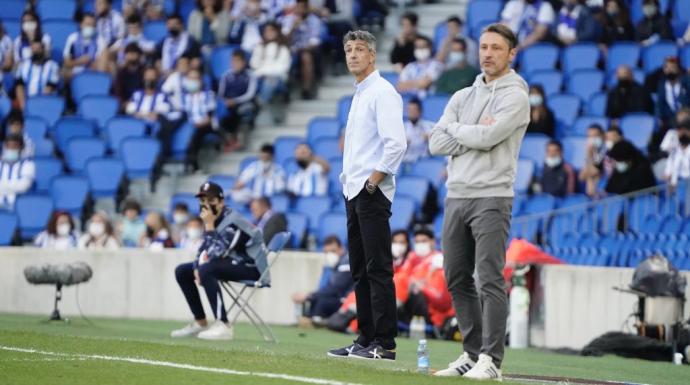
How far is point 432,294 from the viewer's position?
15.9 m

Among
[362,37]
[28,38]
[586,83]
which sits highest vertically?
[28,38]

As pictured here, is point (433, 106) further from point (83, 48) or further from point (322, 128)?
point (83, 48)

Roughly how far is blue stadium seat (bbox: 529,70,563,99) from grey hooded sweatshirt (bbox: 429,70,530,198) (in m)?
10.3

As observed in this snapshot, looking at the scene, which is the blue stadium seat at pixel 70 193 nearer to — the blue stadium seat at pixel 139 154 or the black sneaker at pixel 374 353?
the blue stadium seat at pixel 139 154

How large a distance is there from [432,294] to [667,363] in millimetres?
3658

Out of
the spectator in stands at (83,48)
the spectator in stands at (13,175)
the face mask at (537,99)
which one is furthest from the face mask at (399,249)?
the spectator in stands at (83,48)

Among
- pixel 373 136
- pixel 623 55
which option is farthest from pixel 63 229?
pixel 373 136

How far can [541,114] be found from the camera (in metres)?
18.4

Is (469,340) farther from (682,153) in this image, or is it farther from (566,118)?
(566,118)

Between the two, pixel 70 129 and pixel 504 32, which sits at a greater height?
pixel 70 129

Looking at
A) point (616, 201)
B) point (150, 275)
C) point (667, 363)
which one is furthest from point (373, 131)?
point (150, 275)

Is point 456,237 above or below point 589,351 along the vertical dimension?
above

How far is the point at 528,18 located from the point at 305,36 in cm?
350

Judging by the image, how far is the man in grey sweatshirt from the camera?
880 cm
